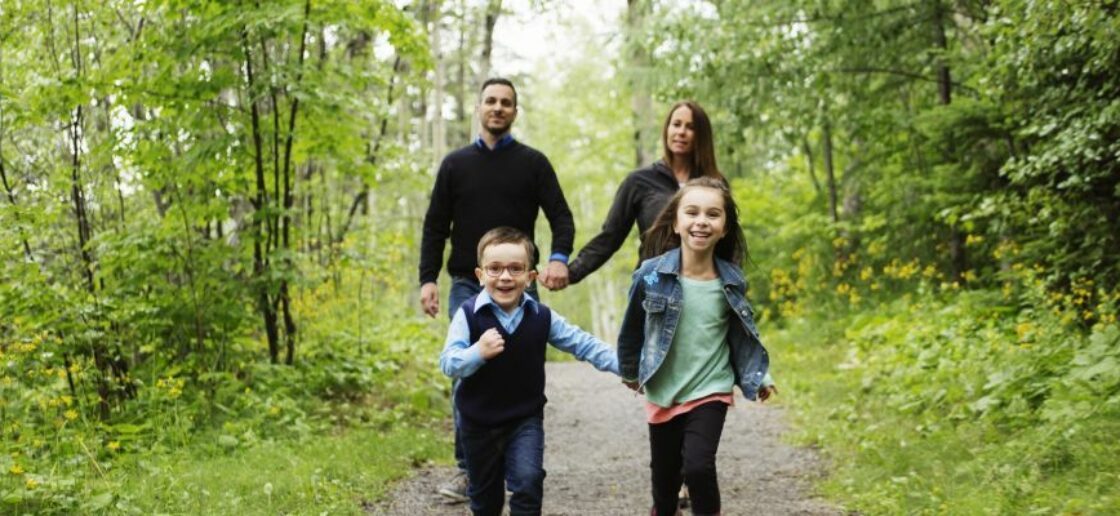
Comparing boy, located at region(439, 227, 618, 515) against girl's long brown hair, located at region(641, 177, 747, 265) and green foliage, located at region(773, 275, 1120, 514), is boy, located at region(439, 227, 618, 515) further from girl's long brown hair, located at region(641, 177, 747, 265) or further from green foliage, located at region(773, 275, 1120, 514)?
green foliage, located at region(773, 275, 1120, 514)

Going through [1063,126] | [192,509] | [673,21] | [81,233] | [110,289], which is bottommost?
[192,509]

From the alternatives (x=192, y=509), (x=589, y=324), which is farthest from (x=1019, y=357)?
(x=589, y=324)

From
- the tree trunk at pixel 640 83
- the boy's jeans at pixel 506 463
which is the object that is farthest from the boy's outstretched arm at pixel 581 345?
the tree trunk at pixel 640 83

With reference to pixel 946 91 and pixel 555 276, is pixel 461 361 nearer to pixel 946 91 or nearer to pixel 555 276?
pixel 555 276

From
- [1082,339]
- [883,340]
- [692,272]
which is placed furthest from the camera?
[883,340]

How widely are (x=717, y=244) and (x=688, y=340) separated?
0.55m

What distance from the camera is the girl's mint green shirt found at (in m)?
4.14

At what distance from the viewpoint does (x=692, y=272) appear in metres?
4.32

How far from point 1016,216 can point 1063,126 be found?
0.89 metres

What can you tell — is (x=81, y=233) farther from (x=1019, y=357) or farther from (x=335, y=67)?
(x=1019, y=357)

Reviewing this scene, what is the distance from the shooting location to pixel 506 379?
Result: 13.6ft

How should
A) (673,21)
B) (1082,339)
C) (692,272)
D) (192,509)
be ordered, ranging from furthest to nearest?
(673,21) < (1082,339) < (192,509) < (692,272)

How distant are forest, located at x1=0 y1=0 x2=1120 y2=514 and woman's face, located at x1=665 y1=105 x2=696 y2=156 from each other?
87.9 inches

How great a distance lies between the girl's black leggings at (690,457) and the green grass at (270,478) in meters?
1.85
